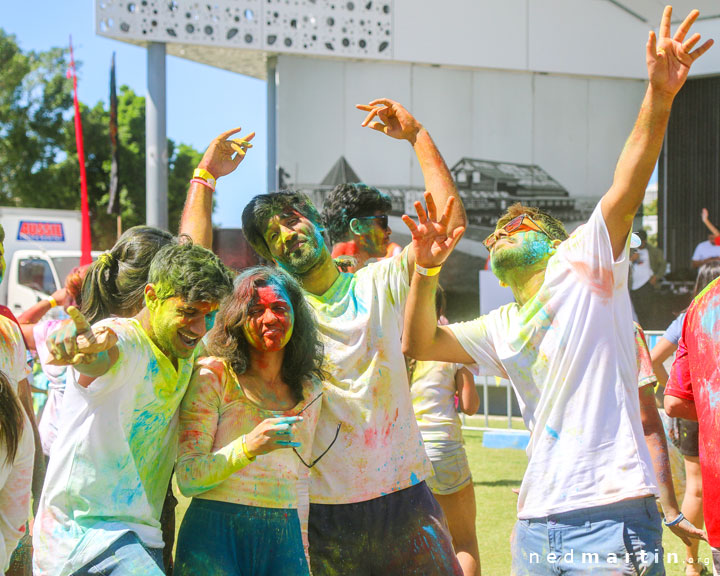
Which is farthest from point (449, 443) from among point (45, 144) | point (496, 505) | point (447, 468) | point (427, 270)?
point (45, 144)

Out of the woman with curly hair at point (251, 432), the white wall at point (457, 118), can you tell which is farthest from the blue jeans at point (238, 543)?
the white wall at point (457, 118)

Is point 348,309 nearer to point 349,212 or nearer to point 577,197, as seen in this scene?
point 349,212

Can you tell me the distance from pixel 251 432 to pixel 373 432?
56 cm

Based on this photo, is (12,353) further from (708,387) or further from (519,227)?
(708,387)

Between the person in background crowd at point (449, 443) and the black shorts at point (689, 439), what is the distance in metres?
1.26

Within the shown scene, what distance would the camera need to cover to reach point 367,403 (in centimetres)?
291

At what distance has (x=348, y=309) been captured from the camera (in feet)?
10.1

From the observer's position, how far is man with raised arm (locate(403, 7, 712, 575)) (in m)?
2.44

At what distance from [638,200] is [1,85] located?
99.7ft

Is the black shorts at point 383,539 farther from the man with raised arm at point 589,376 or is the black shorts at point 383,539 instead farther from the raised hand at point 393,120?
the raised hand at point 393,120

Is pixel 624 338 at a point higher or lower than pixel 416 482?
higher

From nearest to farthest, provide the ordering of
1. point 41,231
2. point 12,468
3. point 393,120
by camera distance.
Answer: point 12,468
point 393,120
point 41,231

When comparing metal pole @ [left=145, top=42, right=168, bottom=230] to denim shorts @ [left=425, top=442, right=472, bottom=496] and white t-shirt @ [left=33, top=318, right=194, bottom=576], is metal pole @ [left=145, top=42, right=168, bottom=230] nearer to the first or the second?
denim shorts @ [left=425, top=442, right=472, bottom=496]

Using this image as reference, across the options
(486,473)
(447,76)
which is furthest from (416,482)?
(447,76)
